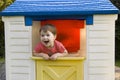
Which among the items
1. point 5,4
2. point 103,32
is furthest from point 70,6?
point 5,4

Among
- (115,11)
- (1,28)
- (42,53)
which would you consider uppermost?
(115,11)

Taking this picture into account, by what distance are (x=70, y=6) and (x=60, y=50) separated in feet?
1.66

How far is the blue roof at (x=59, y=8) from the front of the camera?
3.96m

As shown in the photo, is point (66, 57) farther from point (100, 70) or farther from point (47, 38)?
point (100, 70)

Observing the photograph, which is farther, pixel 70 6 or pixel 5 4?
pixel 5 4

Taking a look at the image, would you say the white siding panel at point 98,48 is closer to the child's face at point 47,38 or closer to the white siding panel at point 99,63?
the white siding panel at point 99,63

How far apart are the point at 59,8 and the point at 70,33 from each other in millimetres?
1033

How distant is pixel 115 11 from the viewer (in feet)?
12.9

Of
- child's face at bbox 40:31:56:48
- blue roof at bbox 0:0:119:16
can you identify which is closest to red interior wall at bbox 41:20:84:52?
blue roof at bbox 0:0:119:16

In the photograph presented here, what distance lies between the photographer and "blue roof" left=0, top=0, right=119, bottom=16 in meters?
3.96

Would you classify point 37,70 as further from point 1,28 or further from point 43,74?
point 1,28

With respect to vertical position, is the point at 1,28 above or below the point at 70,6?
below

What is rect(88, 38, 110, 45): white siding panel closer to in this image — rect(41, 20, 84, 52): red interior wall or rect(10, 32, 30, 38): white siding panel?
rect(10, 32, 30, 38): white siding panel

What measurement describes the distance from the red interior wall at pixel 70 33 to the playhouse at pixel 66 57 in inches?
31.3
